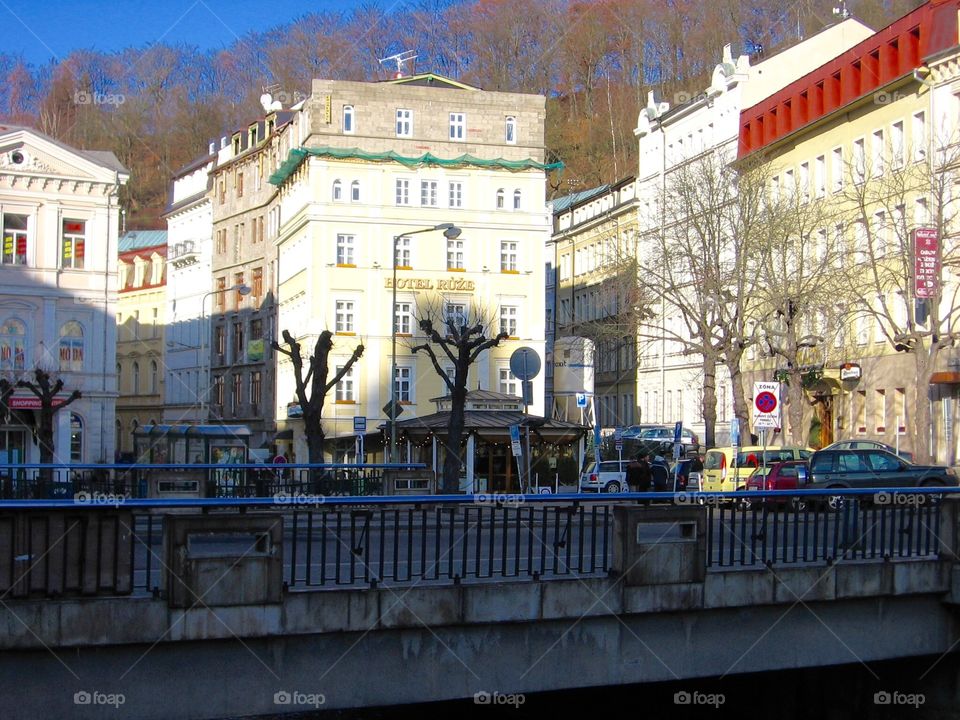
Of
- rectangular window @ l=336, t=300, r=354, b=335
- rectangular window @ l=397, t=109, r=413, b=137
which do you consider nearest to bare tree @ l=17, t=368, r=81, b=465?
rectangular window @ l=336, t=300, r=354, b=335

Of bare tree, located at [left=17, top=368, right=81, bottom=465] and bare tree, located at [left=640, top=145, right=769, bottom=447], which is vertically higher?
bare tree, located at [left=640, top=145, right=769, bottom=447]

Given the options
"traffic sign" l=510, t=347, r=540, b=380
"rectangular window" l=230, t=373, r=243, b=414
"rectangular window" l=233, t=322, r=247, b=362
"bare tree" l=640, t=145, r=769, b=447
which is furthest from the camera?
"rectangular window" l=233, t=322, r=247, b=362

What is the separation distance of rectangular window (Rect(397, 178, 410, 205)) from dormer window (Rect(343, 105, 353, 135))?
3.37 m

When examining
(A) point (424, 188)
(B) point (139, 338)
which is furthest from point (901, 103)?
(B) point (139, 338)

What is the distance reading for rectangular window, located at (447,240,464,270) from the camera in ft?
245

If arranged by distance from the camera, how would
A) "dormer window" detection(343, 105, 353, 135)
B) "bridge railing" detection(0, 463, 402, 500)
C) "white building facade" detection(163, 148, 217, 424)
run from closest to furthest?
"bridge railing" detection(0, 463, 402, 500) < "dormer window" detection(343, 105, 353, 135) < "white building facade" detection(163, 148, 217, 424)

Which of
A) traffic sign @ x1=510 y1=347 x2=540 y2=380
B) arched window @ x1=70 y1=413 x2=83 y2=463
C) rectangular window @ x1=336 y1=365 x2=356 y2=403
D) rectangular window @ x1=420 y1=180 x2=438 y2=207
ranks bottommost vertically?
arched window @ x1=70 y1=413 x2=83 y2=463

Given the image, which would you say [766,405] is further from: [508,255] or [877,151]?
[508,255]

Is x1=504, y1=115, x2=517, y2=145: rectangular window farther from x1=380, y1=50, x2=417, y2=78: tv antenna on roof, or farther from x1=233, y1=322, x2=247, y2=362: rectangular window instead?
x1=233, y1=322, x2=247, y2=362: rectangular window

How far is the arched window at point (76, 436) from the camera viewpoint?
→ 64188mm

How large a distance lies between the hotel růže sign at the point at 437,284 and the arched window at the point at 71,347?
1558cm

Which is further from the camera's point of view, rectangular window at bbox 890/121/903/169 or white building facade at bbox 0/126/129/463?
white building facade at bbox 0/126/129/463

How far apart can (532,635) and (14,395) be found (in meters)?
50.3

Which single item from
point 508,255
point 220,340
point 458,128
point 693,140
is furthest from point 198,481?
point 220,340
